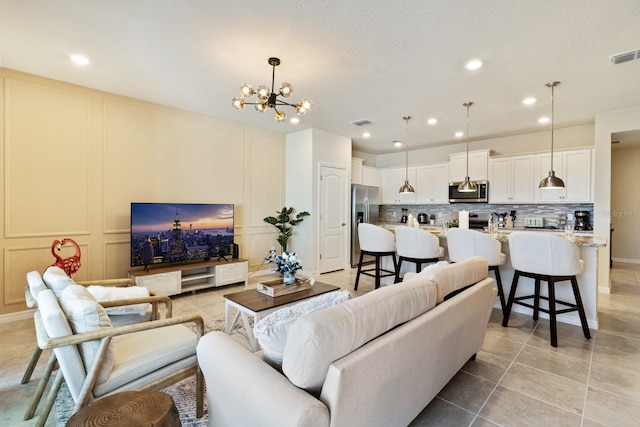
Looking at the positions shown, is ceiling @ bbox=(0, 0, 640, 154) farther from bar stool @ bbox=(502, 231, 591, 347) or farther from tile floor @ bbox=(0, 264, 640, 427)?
tile floor @ bbox=(0, 264, 640, 427)

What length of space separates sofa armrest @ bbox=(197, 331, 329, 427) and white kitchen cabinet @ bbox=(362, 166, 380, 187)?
20.1 feet

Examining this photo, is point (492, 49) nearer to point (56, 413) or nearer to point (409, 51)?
point (409, 51)

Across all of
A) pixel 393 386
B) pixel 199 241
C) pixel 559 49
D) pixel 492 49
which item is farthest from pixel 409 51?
pixel 199 241

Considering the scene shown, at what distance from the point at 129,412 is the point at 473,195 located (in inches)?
252

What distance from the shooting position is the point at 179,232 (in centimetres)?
426

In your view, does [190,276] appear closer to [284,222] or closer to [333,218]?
[284,222]

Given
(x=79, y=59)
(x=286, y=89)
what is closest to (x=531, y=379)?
(x=286, y=89)

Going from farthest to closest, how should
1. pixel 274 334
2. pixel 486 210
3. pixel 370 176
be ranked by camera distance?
pixel 370 176 < pixel 486 210 < pixel 274 334

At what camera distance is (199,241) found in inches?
176

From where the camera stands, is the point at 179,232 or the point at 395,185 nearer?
the point at 179,232

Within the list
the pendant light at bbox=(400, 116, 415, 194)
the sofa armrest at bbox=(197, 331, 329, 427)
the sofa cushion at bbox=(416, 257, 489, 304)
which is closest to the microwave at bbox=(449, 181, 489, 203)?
the pendant light at bbox=(400, 116, 415, 194)

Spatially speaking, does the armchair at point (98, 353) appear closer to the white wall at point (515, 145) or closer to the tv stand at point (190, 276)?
the tv stand at point (190, 276)

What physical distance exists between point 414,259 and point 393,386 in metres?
2.68

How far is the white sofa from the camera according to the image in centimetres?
106
